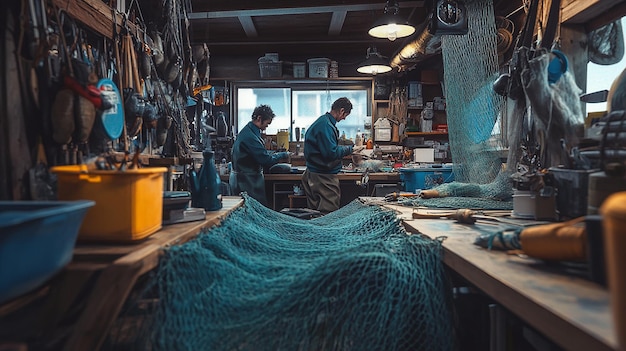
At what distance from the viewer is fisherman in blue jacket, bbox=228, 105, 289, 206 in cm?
485

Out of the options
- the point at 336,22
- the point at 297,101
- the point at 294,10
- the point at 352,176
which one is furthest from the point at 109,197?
the point at 297,101

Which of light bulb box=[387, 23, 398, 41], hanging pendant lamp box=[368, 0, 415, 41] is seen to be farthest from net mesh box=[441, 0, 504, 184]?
light bulb box=[387, 23, 398, 41]

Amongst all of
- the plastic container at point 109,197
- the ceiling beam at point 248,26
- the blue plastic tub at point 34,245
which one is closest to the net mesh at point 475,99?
the plastic container at point 109,197

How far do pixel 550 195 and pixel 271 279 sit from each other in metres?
1.20

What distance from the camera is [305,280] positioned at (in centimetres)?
129

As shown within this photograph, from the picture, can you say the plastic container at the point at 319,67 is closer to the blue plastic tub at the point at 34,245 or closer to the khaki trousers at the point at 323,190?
the khaki trousers at the point at 323,190

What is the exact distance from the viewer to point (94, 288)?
106cm

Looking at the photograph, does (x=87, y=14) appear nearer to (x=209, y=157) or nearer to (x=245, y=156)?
(x=209, y=157)

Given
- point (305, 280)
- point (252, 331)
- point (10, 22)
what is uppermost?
point (10, 22)

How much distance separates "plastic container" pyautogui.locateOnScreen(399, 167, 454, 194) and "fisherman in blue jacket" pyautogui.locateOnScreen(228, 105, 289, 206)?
159 centimetres

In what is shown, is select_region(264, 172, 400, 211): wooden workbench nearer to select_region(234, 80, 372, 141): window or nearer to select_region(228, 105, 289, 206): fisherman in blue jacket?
select_region(228, 105, 289, 206): fisherman in blue jacket

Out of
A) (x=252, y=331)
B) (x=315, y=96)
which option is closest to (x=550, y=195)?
(x=252, y=331)

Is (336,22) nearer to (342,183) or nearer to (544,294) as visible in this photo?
(342,183)

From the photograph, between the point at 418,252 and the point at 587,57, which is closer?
the point at 418,252
